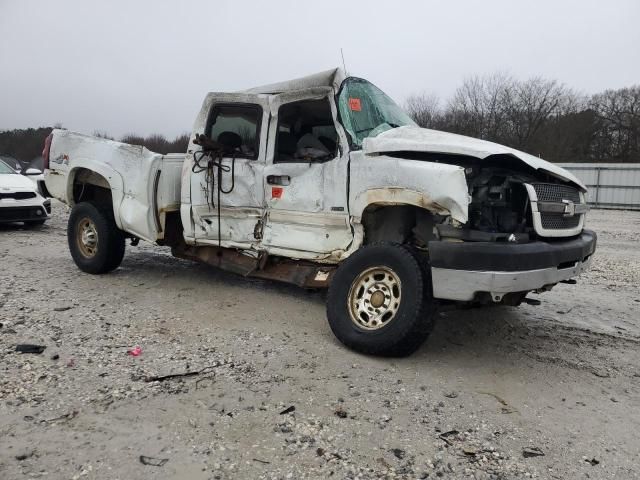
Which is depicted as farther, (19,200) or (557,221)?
(19,200)

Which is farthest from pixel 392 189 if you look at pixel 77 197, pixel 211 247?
pixel 77 197

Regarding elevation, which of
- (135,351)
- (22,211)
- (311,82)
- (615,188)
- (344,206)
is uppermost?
(311,82)

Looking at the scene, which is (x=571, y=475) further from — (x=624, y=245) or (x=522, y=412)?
(x=624, y=245)

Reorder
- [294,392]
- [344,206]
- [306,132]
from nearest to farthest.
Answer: [294,392] < [344,206] < [306,132]

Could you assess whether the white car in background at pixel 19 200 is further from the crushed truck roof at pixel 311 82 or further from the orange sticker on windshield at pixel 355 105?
the orange sticker on windshield at pixel 355 105

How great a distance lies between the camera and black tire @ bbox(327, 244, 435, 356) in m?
3.82

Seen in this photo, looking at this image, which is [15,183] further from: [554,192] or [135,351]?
[554,192]

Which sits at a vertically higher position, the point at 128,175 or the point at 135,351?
the point at 128,175

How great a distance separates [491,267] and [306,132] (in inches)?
97.4

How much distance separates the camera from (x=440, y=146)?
3.94 metres

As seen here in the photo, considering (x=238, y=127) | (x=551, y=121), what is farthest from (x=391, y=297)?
(x=551, y=121)

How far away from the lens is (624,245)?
10.6m

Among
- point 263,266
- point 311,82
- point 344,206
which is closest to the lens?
point 344,206

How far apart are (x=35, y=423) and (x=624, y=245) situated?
1087 centimetres
